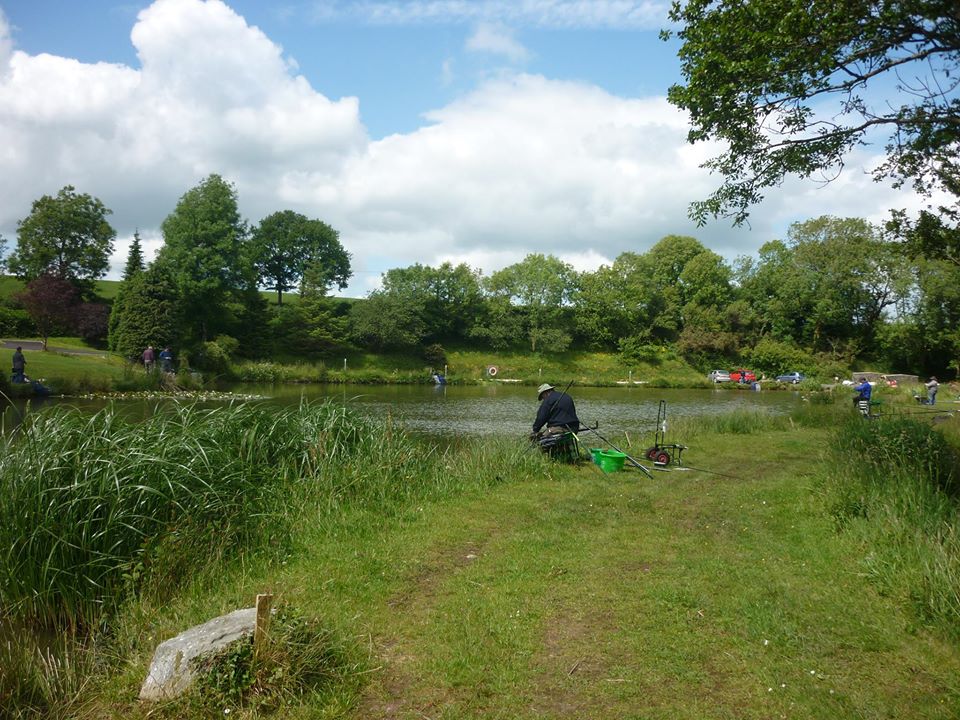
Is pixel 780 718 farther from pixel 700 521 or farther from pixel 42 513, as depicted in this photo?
pixel 42 513

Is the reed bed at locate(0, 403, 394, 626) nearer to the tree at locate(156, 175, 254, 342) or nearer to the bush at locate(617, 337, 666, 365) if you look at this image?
the tree at locate(156, 175, 254, 342)

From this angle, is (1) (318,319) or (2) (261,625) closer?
(2) (261,625)

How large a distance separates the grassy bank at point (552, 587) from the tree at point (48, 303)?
1302 inches

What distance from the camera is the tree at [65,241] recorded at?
46500 mm

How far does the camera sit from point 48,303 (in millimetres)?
35438

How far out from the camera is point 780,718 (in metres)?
3.65

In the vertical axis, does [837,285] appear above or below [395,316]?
above

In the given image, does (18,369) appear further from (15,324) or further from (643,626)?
(643,626)

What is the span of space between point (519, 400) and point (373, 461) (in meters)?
23.4

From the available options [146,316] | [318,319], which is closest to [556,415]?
[146,316]

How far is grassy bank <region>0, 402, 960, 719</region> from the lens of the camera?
3.95m

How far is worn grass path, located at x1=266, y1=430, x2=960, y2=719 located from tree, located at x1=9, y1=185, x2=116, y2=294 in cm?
4916

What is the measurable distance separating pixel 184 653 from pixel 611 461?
26.7 ft

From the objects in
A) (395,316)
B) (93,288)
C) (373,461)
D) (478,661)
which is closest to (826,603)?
(478,661)
